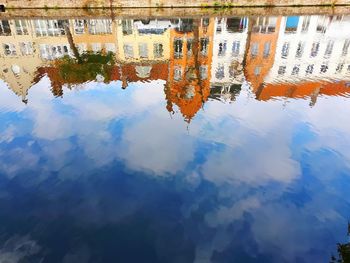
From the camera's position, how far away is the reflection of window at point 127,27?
44.2 m

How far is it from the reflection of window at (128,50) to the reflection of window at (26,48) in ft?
39.5

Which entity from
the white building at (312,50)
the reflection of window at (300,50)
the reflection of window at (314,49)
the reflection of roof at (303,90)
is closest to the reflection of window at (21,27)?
the white building at (312,50)

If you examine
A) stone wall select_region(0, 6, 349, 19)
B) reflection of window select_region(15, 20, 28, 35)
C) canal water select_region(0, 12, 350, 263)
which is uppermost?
stone wall select_region(0, 6, 349, 19)

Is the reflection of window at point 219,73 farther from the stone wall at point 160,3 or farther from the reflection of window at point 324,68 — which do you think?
the stone wall at point 160,3

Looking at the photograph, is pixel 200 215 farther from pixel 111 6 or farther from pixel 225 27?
pixel 111 6

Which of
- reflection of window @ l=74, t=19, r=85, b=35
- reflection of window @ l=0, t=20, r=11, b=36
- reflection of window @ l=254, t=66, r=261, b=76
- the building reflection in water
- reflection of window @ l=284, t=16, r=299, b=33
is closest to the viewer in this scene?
the building reflection in water

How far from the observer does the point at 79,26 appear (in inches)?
1817

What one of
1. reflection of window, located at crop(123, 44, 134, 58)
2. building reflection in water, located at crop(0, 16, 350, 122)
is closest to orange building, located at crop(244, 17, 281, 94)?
building reflection in water, located at crop(0, 16, 350, 122)

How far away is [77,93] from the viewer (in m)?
24.0

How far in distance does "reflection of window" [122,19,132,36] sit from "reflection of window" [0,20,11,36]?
1691 centimetres

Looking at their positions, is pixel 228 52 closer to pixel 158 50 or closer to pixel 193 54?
pixel 193 54

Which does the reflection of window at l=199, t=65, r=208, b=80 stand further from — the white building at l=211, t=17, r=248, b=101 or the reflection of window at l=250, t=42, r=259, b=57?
the reflection of window at l=250, t=42, r=259, b=57

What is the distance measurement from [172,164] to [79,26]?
125ft

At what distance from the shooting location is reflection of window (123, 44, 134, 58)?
3938cm
